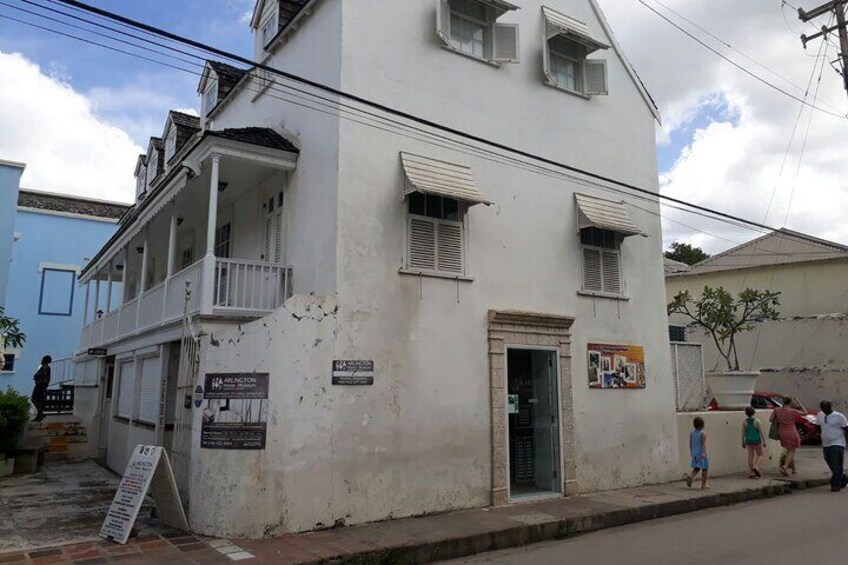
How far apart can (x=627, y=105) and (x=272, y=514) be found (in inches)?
439

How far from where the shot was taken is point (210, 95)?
1628 cm

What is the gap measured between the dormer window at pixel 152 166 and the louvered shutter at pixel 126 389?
22.9 ft

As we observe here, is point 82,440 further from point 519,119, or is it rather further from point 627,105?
point 627,105

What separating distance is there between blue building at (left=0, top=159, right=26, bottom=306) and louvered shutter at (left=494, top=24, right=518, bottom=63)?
18.3 m

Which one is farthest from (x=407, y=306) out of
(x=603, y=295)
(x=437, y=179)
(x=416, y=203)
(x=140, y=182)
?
(x=140, y=182)

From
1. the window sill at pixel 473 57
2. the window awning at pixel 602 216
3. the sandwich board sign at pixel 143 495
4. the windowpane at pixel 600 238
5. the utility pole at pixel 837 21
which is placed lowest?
the sandwich board sign at pixel 143 495

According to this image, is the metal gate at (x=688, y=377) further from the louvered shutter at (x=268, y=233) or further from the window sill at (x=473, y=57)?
the louvered shutter at (x=268, y=233)

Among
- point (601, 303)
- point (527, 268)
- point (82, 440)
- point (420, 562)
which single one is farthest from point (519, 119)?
point (82, 440)

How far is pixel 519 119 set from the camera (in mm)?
12156

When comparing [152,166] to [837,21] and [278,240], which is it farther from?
[837,21]

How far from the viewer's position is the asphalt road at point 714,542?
7664 millimetres

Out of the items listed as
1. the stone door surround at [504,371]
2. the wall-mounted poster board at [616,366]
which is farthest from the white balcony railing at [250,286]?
the wall-mounted poster board at [616,366]

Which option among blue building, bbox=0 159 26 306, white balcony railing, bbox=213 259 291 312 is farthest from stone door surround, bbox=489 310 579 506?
blue building, bbox=0 159 26 306

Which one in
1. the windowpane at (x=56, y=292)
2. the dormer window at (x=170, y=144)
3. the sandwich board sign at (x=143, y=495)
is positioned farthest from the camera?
the windowpane at (x=56, y=292)
